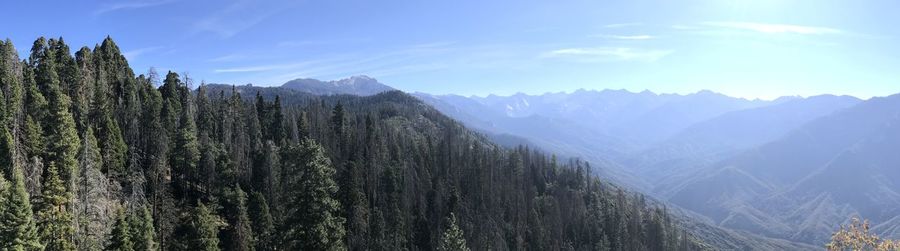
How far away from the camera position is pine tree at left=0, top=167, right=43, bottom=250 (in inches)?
1783

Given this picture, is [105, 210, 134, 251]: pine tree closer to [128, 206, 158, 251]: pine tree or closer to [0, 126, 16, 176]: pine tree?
[128, 206, 158, 251]: pine tree

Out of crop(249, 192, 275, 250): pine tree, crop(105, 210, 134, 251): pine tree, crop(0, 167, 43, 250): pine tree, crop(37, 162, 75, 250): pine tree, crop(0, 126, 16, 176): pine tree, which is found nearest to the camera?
crop(0, 167, 43, 250): pine tree

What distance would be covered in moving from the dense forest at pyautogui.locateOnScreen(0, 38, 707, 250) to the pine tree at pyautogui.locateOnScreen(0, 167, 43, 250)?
0.11 meters

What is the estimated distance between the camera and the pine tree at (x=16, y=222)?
45.3 m

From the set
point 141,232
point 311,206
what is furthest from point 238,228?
point 311,206

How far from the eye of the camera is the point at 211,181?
298 feet

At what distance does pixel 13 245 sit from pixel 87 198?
9.12 meters

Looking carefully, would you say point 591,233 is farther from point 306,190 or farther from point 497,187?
point 306,190

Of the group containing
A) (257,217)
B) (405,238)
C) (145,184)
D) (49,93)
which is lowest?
(405,238)

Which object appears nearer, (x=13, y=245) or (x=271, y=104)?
(x=13, y=245)

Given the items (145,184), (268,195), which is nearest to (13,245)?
(145,184)

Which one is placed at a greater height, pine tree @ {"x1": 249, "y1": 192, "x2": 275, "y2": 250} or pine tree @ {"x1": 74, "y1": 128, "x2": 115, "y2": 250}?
pine tree @ {"x1": 74, "y1": 128, "x2": 115, "y2": 250}

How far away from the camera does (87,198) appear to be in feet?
177

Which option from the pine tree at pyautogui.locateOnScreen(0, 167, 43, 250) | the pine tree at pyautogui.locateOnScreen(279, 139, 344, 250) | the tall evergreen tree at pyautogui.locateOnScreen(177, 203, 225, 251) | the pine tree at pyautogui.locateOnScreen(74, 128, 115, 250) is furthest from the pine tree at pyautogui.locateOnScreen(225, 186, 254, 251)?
the pine tree at pyautogui.locateOnScreen(279, 139, 344, 250)
